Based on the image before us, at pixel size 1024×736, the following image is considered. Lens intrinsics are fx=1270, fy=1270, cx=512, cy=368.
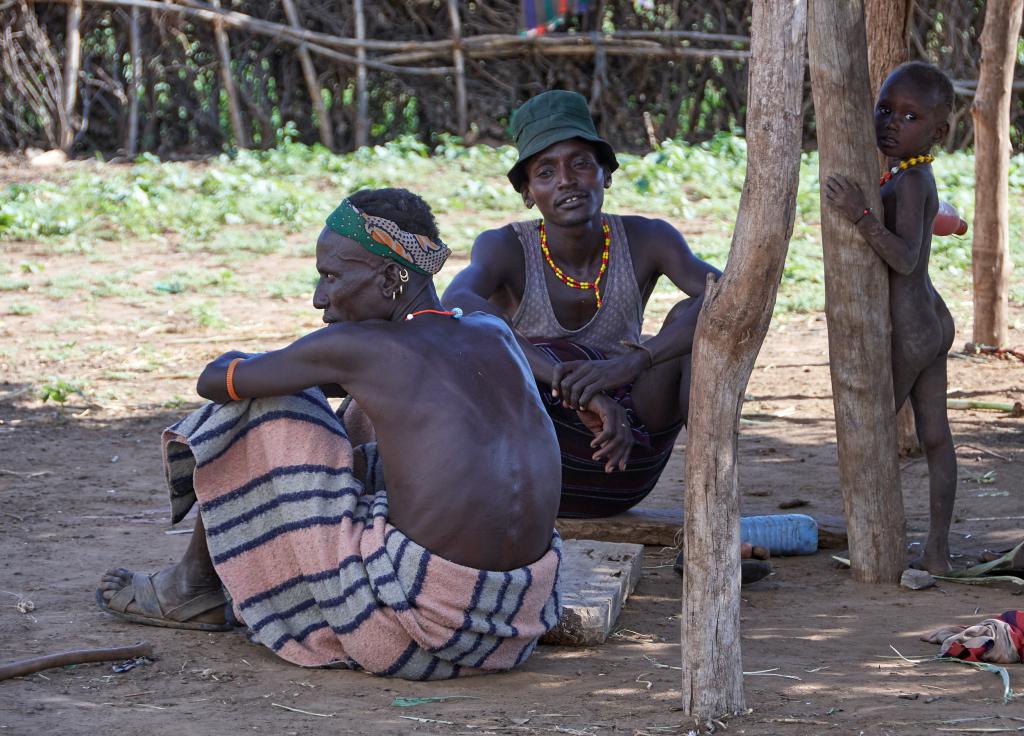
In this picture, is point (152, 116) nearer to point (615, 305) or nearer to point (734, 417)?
point (615, 305)

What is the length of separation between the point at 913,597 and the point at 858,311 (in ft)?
2.81

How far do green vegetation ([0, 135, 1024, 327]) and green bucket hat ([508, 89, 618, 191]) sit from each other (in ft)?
12.9

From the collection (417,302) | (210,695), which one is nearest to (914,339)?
(417,302)

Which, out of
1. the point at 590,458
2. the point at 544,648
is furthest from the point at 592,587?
the point at 590,458

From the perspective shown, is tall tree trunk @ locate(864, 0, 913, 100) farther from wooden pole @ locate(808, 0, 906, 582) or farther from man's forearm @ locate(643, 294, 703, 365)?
man's forearm @ locate(643, 294, 703, 365)

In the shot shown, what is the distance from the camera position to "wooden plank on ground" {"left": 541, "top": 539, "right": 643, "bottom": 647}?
131 inches

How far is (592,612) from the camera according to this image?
3328 mm

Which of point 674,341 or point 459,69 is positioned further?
point 459,69

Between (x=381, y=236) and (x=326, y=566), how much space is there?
79cm

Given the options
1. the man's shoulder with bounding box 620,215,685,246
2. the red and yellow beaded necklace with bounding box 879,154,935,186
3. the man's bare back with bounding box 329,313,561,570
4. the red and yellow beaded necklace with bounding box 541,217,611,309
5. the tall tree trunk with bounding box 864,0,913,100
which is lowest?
the man's bare back with bounding box 329,313,561,570

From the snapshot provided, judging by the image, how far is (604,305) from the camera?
4.18 meters

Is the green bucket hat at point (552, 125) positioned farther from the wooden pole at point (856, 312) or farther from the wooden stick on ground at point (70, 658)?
the wooden stick on ground at point (70, 658)

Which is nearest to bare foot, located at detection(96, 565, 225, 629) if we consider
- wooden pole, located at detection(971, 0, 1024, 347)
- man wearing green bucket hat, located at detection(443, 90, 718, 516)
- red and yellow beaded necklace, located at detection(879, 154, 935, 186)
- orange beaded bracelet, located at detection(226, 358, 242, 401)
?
orange beaded bracelet, located at detection(226, 358, 242, 401)

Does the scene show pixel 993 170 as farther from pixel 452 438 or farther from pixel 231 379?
pixel 231 379
